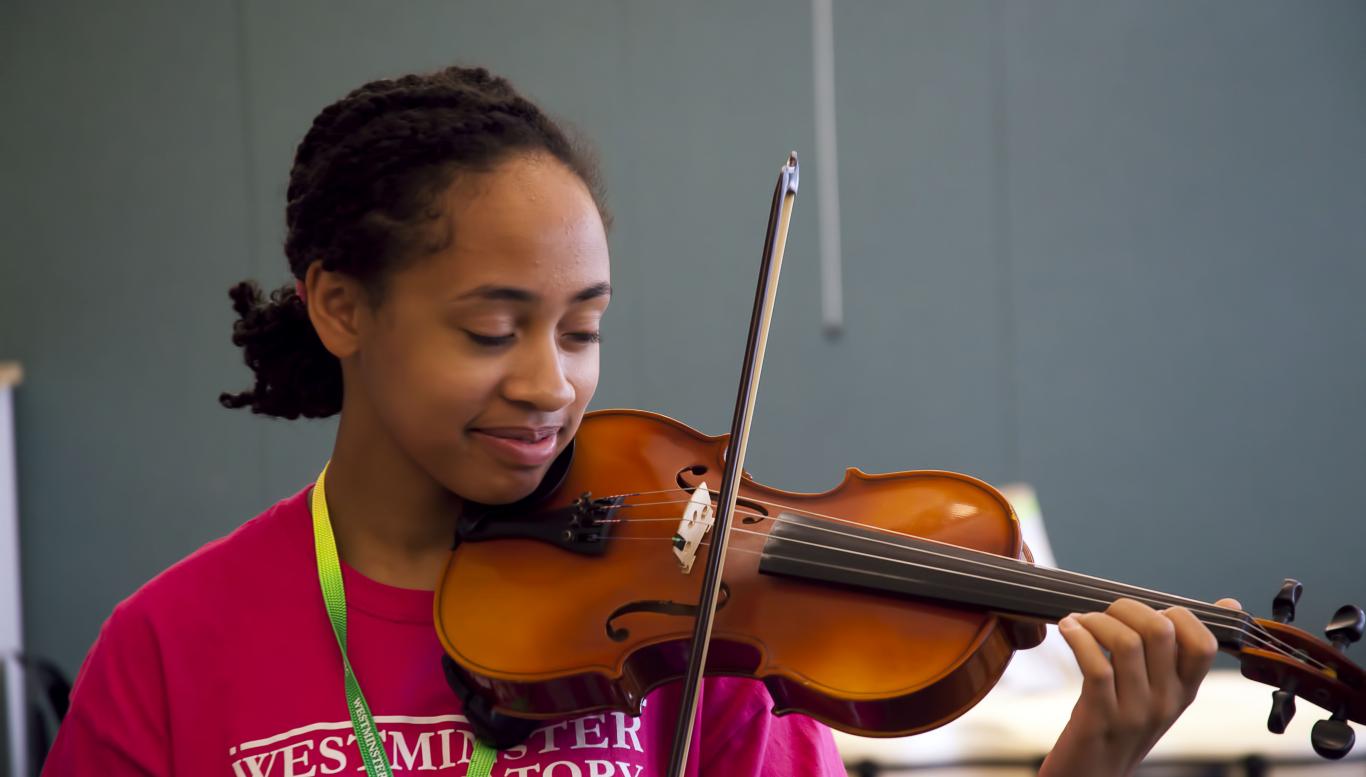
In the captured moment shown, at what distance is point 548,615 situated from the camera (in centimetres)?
88

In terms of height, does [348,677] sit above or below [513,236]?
below

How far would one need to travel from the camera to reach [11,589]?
2.87 metres

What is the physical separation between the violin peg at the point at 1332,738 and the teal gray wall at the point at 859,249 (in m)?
2.13

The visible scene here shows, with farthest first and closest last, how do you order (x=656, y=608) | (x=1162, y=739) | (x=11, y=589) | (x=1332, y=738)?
(x=11, y=589) → (x=1162, y=739) → (x=656, y=608) → (x=1332, y=738)

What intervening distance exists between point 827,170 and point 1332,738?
238 centimetres

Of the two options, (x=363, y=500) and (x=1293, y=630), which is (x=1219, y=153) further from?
(x=363, y=500)

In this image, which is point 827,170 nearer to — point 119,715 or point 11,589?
point 11,589

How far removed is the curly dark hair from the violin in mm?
209

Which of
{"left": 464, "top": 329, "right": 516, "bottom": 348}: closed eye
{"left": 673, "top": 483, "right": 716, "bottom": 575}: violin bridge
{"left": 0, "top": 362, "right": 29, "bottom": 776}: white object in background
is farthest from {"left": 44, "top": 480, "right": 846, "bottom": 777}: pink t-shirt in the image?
{"left": 0, "top": 362, "right": 29, "bottom": 776}: white object in background

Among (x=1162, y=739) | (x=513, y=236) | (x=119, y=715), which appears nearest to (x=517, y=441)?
(x=513, y=236)

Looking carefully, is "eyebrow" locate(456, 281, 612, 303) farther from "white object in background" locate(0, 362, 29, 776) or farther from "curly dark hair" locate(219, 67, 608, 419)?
"white object in background" locate(0, 362, 29, 776)

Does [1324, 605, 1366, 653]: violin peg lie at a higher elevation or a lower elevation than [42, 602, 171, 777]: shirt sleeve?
higher

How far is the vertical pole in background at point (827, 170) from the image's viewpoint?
2998 millimetres

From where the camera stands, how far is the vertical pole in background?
3.00 m
